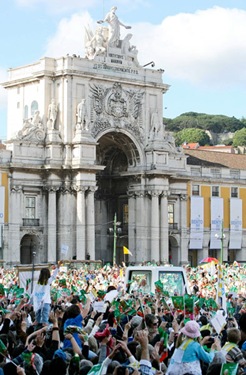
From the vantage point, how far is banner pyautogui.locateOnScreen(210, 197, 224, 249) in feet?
276

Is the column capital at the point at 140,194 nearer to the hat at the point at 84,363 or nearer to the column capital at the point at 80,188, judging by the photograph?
the column capital at the point at 80,188

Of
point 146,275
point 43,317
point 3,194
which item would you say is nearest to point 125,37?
point 3,194

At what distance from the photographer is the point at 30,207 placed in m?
73.8

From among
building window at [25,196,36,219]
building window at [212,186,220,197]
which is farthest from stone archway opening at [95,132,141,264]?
building window at [212,186,220,197]

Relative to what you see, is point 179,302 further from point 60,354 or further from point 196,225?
point 196,225

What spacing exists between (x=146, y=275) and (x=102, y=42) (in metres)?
41.7

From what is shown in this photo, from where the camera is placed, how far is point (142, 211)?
255 ft

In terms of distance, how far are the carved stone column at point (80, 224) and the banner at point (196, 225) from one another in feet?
41.2

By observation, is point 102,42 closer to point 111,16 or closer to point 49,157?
point 111,16

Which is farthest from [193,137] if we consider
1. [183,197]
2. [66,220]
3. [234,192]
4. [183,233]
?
[66,220]

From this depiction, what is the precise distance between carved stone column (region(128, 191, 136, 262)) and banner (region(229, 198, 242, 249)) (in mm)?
11179

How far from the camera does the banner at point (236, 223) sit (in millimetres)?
86188

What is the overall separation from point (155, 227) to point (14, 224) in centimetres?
1098

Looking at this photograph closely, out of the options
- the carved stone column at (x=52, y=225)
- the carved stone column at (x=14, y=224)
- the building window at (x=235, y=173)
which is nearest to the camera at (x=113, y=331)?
the carved stone column at (x=14, y=224)
